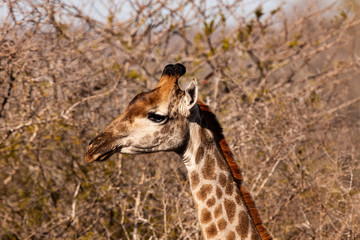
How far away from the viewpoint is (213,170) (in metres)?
3.61

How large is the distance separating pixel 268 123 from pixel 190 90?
2.90 meters

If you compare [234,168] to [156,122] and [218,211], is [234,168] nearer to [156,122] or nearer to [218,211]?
[218,211]

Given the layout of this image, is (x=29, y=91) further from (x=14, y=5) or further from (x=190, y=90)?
(x=190, y=90)

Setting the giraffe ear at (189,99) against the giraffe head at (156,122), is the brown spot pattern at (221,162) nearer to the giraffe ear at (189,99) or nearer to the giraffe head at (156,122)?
the giraffe head at (156,122)

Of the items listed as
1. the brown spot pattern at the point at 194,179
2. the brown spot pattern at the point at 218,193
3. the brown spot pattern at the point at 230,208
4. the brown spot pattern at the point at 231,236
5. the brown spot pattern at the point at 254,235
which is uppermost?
the brown spot pattern at the point at 194,179

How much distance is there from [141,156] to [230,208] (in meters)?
3.67

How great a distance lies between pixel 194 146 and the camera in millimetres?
3660

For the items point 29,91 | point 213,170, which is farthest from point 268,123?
point 29,91

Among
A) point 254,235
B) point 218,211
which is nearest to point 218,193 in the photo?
point 218,211

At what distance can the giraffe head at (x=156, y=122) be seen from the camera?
11.8 feet

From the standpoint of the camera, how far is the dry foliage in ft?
19.2

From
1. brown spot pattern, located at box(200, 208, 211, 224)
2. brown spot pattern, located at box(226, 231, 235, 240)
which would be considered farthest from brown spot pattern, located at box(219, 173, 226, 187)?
brown spot pattern, located at box(226, 231, 235, 240)

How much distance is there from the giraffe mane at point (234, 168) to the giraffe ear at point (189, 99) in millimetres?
193

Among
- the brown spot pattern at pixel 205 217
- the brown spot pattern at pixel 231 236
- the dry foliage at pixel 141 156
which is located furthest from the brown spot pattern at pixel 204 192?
the dry foliage at pixel 141 156
